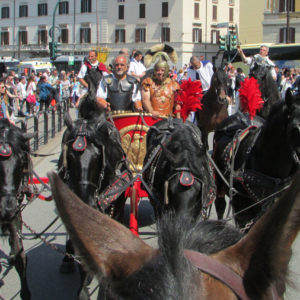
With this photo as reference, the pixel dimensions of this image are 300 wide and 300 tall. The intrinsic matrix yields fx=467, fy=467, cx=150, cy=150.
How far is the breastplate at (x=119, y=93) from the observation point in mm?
7051

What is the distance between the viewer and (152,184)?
4.97 meters

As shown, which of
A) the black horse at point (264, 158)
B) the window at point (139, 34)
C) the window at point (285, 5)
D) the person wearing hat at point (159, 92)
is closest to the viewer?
the black horse at point (264, 158)

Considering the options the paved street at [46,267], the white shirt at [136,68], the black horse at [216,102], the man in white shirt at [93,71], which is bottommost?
the paved street at [46,267]

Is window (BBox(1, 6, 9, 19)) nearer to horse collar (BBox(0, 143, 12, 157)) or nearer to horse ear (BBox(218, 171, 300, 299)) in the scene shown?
horse collar (BBox(0, 143, 12, 157))

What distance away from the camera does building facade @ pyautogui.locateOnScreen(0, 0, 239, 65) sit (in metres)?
67.9

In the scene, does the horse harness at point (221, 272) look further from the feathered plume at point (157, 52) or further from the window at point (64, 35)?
the window at point (64, 35)

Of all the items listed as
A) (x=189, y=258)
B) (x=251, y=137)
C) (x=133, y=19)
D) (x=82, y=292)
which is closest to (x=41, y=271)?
(x=82, y=292)

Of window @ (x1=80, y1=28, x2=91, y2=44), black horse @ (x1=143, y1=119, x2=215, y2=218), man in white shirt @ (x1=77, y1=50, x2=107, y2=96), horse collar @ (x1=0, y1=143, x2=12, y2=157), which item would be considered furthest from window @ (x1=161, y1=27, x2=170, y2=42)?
horse collar @ (x1=0, y1=143, x2=12, y2=157)

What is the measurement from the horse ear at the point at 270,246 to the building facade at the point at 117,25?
66610mm

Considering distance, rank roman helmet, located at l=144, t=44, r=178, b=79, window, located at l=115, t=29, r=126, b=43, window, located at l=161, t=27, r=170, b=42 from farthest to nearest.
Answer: window, located at l=115, t=29, r=126, b=43, window, located at l=161, t=27, r=170, b=42, roman helmet, located at l=144, t=44, r=178, b=79

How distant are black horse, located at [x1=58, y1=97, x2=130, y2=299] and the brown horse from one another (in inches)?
102

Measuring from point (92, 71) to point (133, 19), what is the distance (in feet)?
220

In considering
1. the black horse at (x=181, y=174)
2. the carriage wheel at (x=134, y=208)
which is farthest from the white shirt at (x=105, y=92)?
the carriage wheel at (x=134, y=208)

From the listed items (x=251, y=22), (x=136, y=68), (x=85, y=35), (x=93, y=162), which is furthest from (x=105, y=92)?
(x=85, y=35)
